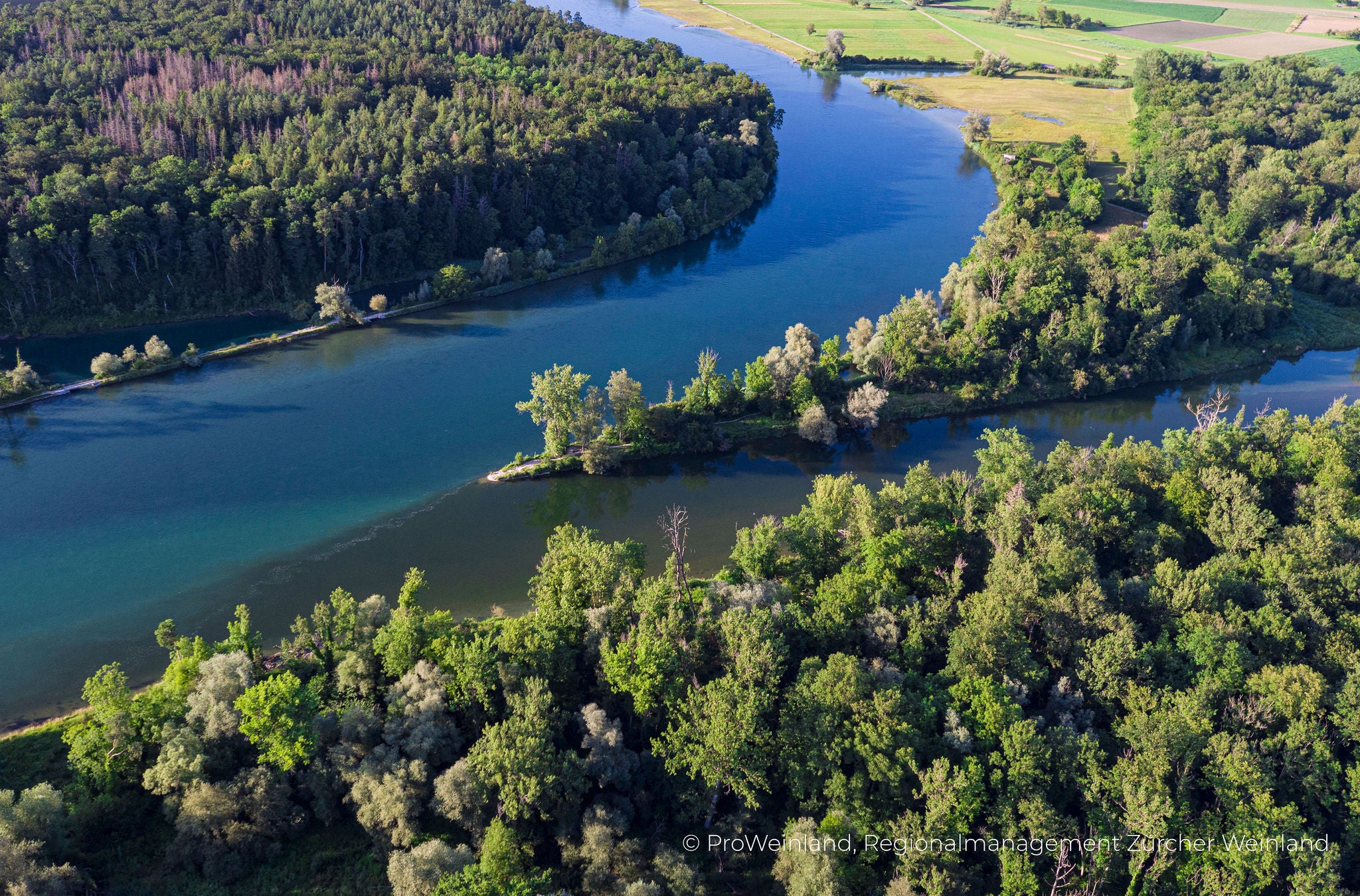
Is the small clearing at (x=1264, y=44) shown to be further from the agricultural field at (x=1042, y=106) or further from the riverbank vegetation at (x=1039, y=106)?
the agricultural field at (x=1042, y=106)

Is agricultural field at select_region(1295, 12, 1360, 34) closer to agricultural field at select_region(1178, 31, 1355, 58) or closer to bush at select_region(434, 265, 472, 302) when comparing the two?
agricultural field at select_region(1178, 31, 1355, 58)

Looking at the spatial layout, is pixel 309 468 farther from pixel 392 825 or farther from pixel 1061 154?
pixel 1061 154

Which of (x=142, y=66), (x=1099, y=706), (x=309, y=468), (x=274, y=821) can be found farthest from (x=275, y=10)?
(x=1099, y=706)

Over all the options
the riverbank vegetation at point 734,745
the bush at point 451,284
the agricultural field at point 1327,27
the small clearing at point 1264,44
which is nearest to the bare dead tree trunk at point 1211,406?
the riverbank vegetation at point 734,745

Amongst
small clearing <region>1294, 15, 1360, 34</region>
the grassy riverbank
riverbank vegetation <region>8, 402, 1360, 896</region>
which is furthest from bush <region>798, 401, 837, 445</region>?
small clearing <region>1294, 15, 1360, 34</region>

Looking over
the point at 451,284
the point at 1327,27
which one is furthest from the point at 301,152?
the point at 1327,27
